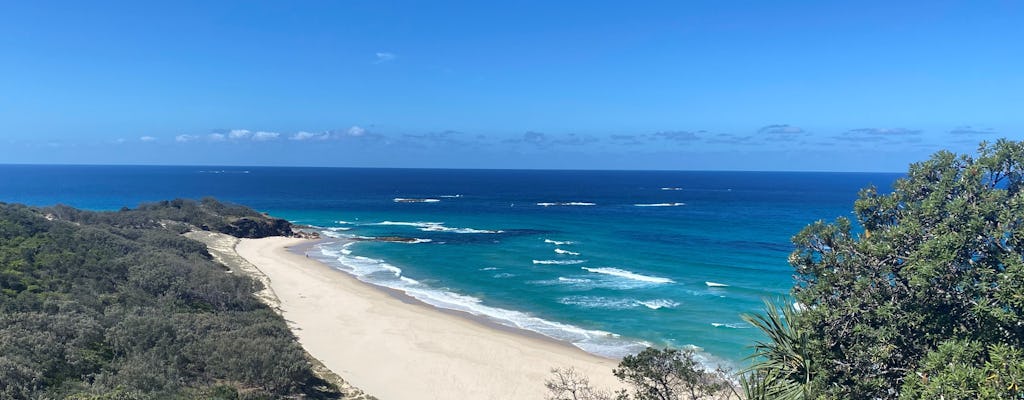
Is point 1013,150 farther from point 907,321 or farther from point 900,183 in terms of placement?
point 907,321

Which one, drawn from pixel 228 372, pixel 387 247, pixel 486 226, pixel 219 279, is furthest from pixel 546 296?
pixel 486 226

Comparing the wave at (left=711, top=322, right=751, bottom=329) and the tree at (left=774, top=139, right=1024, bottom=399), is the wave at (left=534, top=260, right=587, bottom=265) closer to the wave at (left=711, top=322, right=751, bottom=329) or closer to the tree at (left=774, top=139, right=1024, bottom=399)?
the wave at (left=711, top=322, right=751, bottom=329)

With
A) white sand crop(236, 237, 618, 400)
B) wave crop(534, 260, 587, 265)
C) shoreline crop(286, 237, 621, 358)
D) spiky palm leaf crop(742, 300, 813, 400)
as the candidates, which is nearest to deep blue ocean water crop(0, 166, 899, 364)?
wave crop(534, 260, 587, 265)

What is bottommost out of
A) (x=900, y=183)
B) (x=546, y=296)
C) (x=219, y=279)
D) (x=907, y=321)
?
(x=546, y=296)

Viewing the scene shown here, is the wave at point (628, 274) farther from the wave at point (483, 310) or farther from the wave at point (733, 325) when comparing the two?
the wave at point (483, 310)

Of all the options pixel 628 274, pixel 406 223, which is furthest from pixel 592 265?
pixel 406 223

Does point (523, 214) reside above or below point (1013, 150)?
below
